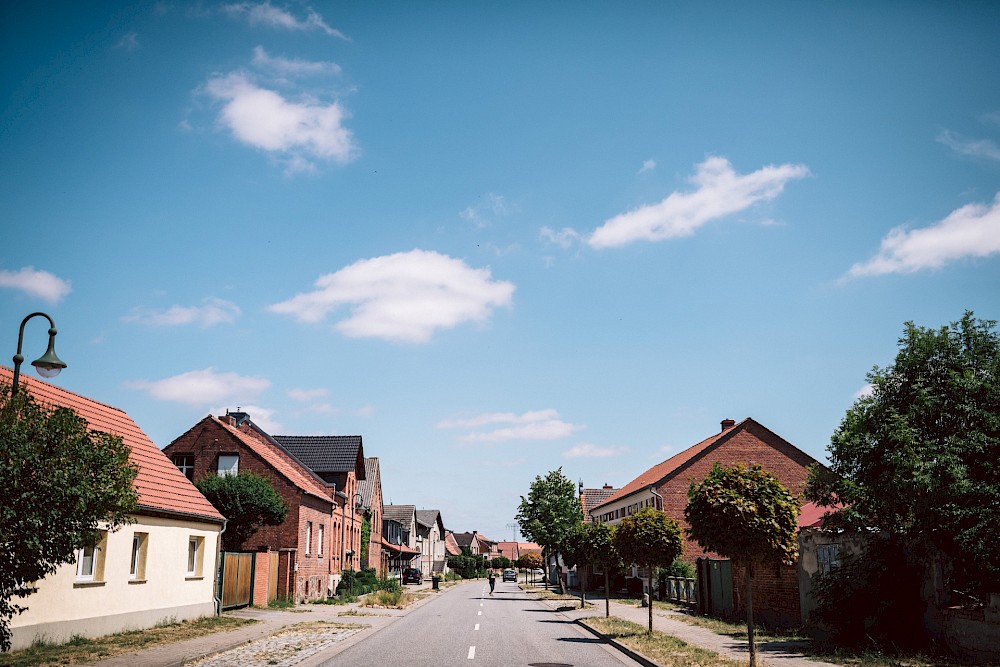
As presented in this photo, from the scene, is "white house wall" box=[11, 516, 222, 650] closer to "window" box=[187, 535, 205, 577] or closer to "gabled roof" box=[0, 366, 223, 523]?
"window" box=[187, 535, 205, 577]

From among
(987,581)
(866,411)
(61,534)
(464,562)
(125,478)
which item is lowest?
(464,562)

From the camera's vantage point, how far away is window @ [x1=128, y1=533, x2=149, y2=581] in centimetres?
2077

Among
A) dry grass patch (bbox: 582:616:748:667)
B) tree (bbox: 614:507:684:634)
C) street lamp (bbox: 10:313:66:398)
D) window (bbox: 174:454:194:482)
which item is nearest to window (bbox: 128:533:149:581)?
street lamp (bbox: 10:313:66:398)

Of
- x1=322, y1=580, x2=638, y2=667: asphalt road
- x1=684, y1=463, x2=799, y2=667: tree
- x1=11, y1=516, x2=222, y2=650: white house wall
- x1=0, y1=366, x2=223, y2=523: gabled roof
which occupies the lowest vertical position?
x1=322, y1=580, x2=638, y2=667: asphalt road

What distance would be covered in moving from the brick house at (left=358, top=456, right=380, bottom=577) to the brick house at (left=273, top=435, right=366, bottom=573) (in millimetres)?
4615

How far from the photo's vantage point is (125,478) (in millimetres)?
12797

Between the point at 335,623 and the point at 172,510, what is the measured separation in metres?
6.51

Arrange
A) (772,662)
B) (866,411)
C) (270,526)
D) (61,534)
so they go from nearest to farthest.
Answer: (61,534), (772,662), (866,411), (270,526)

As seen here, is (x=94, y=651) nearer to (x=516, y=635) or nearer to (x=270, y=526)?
(x=516, y=635)

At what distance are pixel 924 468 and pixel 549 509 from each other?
47.3 metres

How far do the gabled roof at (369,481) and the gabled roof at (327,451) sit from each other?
6.46 m

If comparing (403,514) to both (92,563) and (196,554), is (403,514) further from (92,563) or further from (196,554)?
(92,563)

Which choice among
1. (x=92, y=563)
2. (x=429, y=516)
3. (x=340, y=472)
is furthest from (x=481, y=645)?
(x=429, y=516)

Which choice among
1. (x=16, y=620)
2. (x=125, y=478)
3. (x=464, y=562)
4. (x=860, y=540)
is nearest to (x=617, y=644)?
(x=860, y=540)
